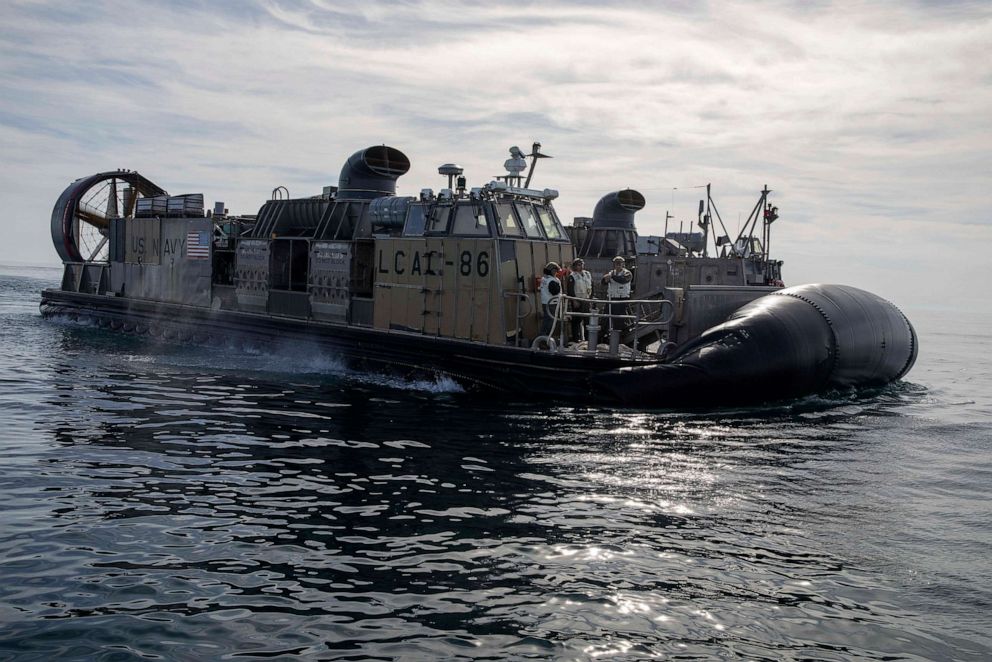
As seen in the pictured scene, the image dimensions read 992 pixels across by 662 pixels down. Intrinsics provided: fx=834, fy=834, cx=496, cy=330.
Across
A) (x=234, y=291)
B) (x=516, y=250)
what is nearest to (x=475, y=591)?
(x=516, y=250)

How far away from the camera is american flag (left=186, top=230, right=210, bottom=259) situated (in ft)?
70.4

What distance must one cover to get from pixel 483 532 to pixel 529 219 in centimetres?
933

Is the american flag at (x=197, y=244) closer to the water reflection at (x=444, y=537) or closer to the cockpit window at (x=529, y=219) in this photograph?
the water reflection at (x=444, y=537)

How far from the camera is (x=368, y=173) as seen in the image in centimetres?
1889

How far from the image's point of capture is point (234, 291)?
20.9m

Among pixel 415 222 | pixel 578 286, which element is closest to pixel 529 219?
pixel 578 286

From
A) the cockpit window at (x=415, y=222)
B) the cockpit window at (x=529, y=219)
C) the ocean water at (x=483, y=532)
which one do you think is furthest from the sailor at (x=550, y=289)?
the cockpit window at (x=415, y=222)

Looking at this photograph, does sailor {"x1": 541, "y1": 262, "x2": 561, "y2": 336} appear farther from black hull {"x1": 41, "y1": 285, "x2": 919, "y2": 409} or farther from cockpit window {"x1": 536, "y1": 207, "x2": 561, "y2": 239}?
cockpit window {"x1": 536, "y1": 207, "x2": 561, "y2": 239}

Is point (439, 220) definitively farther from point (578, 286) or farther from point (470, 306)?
point (578, 286)

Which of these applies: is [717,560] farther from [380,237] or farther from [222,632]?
[380,237]

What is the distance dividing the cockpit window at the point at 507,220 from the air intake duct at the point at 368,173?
4693mm

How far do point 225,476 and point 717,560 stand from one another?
5.11 metres

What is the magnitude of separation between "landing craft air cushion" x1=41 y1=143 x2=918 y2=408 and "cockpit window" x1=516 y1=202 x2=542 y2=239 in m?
0.04

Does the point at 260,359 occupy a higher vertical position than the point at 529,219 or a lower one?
lower
